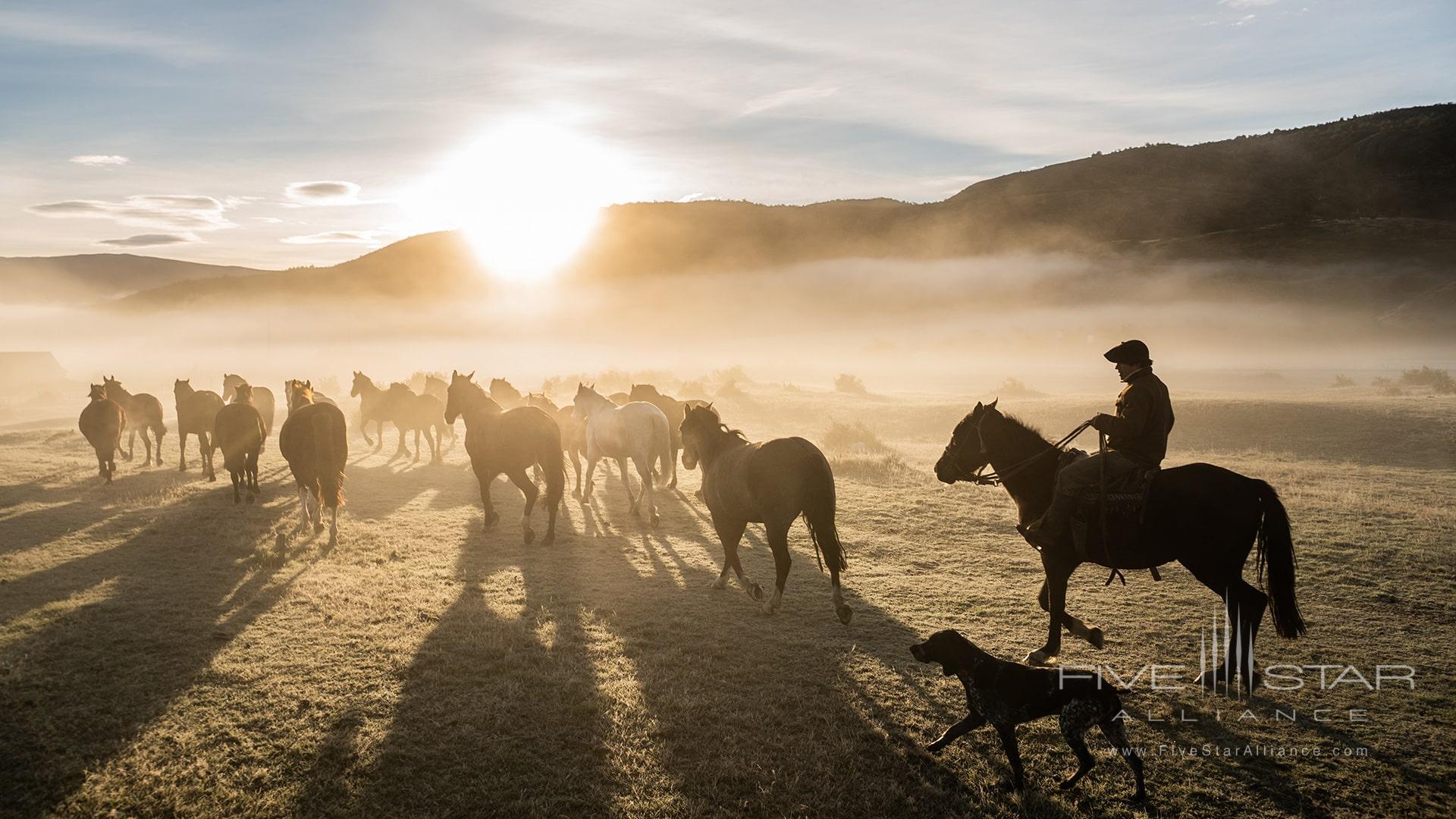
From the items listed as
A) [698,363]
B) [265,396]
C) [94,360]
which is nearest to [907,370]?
[698,363]

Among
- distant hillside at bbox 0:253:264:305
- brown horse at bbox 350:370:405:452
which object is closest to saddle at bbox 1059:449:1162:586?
brown horse at bbox 350:370:405:452

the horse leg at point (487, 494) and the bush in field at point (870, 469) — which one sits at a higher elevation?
the horse leg at point (487, 494)

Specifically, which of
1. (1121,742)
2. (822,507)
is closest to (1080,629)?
(1121,742)

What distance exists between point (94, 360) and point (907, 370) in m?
96.8

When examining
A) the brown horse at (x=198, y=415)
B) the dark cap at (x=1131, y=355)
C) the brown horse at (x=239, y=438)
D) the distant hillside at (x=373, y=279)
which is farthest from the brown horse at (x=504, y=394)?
the distant hillside at (x=373, y=279)

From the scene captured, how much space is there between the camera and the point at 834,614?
7.89m

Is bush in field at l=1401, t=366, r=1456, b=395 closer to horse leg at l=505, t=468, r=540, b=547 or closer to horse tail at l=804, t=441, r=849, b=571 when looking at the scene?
horse tail at l=804, t=441, r=849, b=571

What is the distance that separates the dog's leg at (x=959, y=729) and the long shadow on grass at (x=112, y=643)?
19.1 feet

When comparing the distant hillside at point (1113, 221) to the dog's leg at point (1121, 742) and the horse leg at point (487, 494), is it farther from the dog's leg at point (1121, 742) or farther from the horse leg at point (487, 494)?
the horse leg at point (487, 494)

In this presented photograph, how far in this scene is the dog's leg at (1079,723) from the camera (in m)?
4.34

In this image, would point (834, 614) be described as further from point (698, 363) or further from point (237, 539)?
point (698, 363)

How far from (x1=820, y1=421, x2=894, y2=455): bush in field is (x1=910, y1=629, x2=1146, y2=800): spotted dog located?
611 inches

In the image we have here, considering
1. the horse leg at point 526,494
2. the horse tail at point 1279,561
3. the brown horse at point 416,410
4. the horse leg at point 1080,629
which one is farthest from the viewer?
the brown horse at point 416,410

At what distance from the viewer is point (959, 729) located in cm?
476
